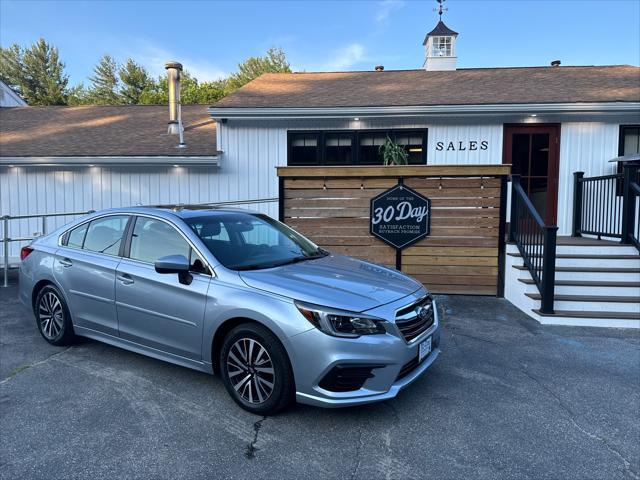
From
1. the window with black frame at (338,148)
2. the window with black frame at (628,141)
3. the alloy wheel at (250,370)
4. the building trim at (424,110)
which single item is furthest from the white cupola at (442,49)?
the alloy wheel at (250,370)

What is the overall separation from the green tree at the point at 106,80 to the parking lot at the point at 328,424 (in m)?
45.4

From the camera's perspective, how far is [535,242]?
6340 millimetres

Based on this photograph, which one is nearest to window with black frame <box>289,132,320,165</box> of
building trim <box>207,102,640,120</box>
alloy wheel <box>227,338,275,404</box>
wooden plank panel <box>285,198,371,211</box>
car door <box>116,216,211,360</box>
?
building trim <box>207,102,640,120</box>

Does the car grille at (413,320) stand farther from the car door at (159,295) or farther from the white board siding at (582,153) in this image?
the white board siding at (582,153)

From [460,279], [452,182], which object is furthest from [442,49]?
[460,279]

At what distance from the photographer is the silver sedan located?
299 cm

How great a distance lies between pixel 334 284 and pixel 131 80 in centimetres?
4669

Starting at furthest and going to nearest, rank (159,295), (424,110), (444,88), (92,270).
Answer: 1. (444,88)
2. (424,110)
3. (92,270)
4. (159,295)

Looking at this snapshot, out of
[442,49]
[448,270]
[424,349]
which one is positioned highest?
[442,49]

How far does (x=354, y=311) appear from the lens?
301cm

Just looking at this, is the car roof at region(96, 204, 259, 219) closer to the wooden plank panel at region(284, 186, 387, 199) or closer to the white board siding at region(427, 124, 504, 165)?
the wooden plank panel at region(284, 186, 387, 199)

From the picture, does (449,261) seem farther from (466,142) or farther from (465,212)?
(466,142)

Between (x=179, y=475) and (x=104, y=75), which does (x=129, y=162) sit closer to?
(x=179, y=475)

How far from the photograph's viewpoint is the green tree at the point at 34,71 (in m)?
40.7
